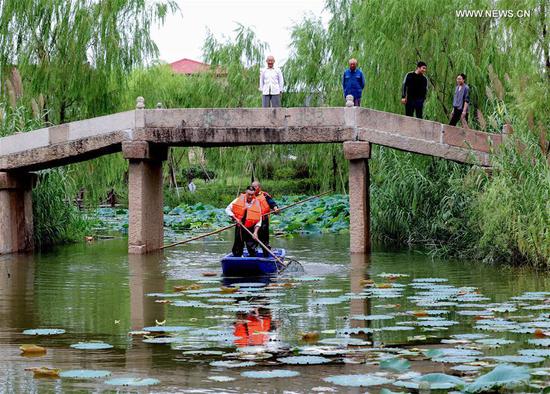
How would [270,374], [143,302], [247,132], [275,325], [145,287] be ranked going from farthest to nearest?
[247,132]
[145,287]
[143,302]
[275,325]
[270,374]

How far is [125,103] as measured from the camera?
30375mm

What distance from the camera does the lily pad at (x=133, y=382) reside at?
8484 millimetres

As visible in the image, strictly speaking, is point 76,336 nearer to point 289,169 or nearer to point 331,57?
point 331,57

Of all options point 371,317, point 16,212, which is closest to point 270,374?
point 371,317

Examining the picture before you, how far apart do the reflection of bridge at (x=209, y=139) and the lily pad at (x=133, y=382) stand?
44.0 feet

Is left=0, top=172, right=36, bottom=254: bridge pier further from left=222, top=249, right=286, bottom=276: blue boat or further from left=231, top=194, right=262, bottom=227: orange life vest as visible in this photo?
left=222, top=249, right=286, bottom=276: blue boat

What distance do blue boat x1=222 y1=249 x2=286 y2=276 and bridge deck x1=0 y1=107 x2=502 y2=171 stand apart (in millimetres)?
4575

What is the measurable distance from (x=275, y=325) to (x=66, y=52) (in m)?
17.3

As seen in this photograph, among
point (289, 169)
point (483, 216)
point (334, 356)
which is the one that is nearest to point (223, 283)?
point (483, 216)

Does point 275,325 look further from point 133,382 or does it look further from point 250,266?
point 250,266

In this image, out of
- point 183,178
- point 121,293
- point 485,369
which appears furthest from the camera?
point 183,178

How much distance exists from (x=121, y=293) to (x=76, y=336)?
14.5ft

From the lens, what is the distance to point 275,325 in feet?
39.3

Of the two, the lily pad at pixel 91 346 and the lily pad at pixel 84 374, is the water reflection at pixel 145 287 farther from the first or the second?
the lily pad at pixel 84 374
